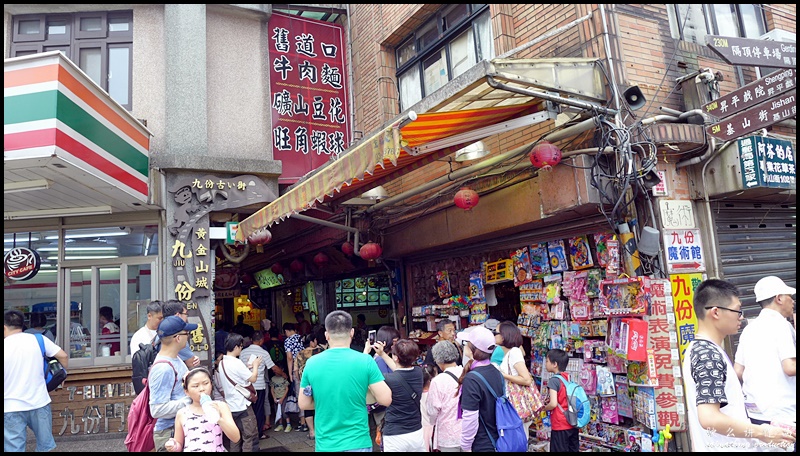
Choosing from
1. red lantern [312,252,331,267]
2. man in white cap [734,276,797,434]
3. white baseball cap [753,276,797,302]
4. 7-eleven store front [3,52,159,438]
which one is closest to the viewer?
man in white cap [734,276,797,434]

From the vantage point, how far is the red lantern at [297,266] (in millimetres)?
13148

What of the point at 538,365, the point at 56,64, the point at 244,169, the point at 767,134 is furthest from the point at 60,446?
the point at 767,134

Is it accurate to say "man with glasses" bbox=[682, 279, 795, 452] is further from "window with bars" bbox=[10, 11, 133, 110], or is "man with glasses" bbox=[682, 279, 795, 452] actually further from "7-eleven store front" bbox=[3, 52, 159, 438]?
"window with bars" bbox=[10, 11, 133, 110]

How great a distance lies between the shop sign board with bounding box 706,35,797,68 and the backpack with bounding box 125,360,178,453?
20.2ft

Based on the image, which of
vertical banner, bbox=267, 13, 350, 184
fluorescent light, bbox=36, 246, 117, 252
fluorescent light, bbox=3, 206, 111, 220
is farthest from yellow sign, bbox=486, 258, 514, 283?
fluorescent light, bbox=36, 246, 117, 252

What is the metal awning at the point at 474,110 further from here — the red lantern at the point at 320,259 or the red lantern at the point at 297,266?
the red lantern at the point at 297,266

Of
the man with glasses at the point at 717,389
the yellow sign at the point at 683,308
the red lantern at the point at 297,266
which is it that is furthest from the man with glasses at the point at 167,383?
the red lantern at the point at 297,266

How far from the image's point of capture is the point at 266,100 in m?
11.2

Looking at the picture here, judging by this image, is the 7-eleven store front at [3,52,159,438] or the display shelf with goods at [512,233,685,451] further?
the 7-eleven store front at [3,52,159,438]

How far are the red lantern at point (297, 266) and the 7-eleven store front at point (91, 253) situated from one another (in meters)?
3.64

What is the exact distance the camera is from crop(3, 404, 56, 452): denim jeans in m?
5.80

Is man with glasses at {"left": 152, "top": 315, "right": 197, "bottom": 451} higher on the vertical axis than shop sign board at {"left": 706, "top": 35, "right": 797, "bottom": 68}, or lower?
lower

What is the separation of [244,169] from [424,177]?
3.44 m

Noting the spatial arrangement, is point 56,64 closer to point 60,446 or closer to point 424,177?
point 424,177
